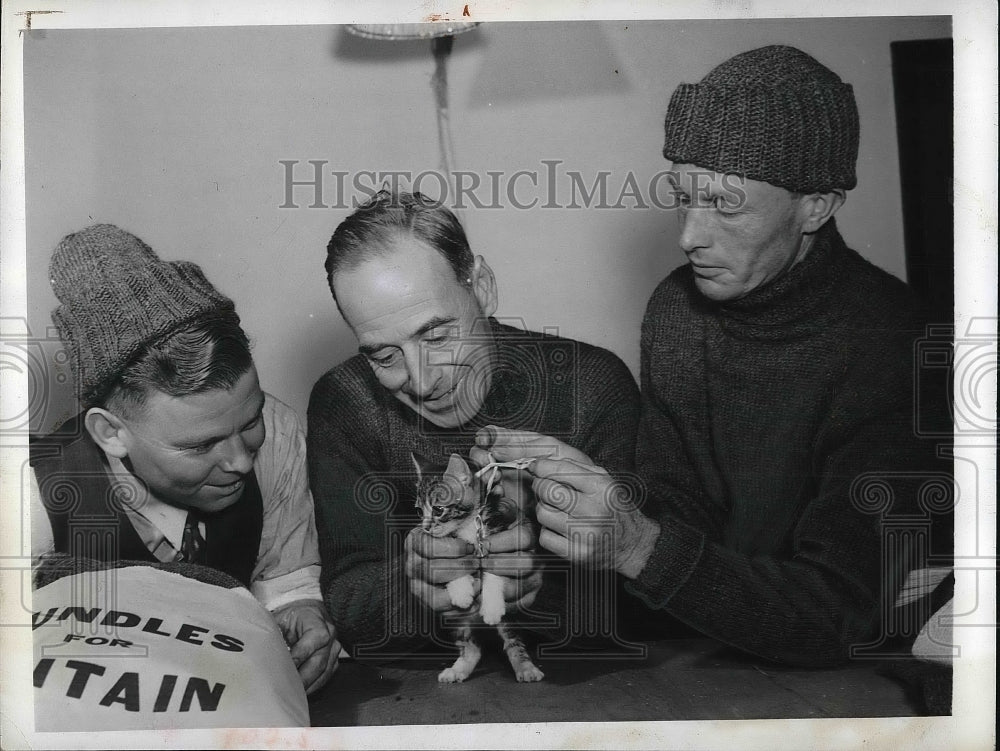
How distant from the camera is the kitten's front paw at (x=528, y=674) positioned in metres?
2.57

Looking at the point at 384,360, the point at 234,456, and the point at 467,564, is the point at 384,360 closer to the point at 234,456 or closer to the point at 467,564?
the point at 234,456

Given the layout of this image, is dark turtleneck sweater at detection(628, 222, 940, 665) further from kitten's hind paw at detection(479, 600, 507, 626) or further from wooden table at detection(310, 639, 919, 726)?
kitten's hind paw at detection(479, 600, 507, 626)

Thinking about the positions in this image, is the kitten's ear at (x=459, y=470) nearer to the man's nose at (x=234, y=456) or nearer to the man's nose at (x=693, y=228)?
the man's nose at (x=234, y=456)

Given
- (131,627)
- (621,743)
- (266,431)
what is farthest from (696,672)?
(131,627)

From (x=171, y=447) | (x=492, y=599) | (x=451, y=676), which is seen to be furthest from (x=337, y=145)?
(x=451, y=676)

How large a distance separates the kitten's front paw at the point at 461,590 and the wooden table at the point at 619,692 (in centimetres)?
17

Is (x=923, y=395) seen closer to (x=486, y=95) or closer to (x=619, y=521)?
(x=619, y=521)

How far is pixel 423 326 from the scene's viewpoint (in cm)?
254

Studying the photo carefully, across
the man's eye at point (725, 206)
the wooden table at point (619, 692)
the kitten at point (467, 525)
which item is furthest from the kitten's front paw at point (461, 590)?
the man's eye at point (725, 206)

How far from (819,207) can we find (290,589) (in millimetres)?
1733

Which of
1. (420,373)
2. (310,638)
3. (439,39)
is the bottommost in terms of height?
(310,638)

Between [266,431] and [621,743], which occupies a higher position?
[266,431]

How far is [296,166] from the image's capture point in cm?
259

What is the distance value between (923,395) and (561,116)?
123 cm
